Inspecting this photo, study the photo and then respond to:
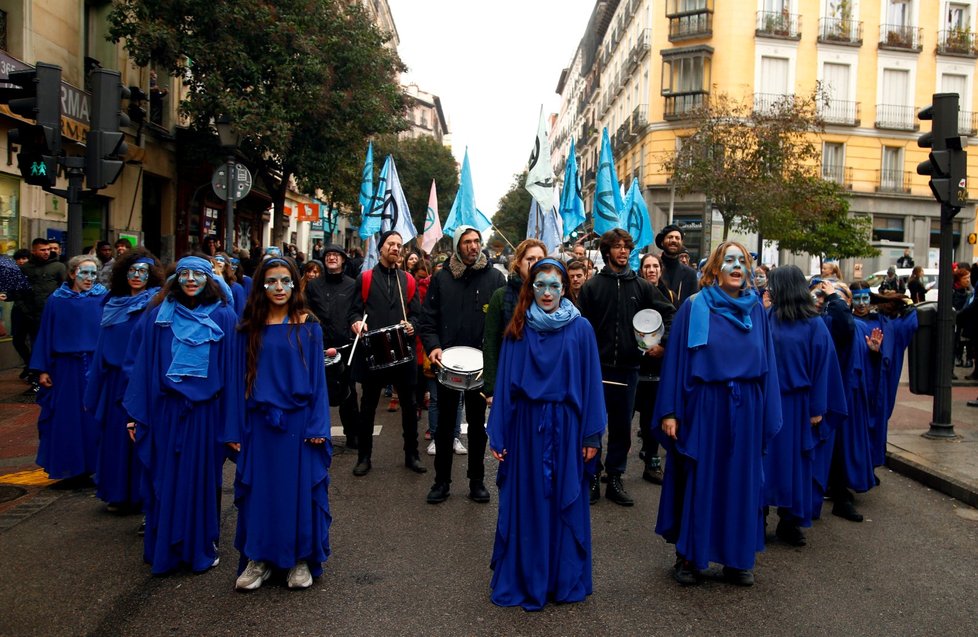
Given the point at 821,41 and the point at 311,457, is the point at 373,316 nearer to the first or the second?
the point at 311,457

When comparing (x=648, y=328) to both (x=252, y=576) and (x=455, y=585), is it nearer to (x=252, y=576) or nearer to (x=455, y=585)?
(x=455, y=585)

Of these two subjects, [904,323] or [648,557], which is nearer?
[648,557]

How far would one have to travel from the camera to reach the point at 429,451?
7.88 m

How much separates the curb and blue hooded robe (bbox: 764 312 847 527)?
216cm

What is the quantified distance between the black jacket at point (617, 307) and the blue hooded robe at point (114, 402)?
128 inches

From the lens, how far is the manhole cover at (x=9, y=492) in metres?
6.22

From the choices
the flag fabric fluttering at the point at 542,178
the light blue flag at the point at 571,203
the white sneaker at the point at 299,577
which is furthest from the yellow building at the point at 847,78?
the white sneaker at the point at 299,577

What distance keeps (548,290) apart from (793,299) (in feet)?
6.39

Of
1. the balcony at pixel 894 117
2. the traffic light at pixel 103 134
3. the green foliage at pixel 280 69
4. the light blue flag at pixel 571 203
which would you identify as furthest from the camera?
the balcony at pixel 894 117

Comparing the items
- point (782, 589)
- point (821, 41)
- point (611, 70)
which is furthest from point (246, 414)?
point (611, 70)

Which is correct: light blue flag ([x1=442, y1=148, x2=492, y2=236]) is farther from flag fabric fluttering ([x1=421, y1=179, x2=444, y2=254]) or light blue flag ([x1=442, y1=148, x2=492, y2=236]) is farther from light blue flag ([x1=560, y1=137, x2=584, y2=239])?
flag fabric fluttering ([x1=421, y1=179, x2=444, y2=254])

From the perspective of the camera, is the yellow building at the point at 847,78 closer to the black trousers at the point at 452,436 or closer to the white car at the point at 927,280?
the white car at the point at 927,280

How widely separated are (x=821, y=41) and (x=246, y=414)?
37.8 m

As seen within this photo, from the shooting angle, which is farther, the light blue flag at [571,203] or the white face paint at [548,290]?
the light blue flag at [571,203]
